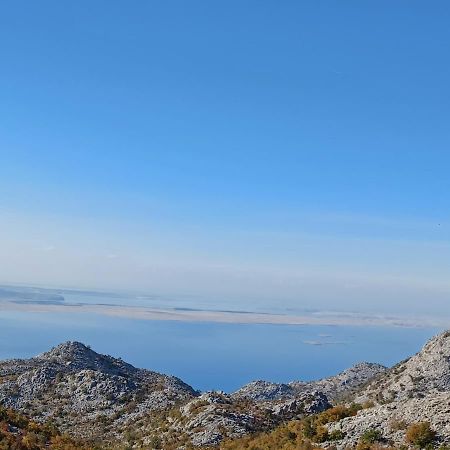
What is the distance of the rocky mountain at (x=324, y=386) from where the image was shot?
317 ft

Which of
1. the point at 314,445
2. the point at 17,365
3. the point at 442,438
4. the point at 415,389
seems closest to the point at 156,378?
the point at 17,365

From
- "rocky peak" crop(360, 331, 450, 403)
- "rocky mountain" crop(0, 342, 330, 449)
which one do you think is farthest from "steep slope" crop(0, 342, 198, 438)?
"rocky peak" crop(360, 331, 450, 403)

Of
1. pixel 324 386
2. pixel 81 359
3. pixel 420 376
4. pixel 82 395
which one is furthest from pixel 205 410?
pixel 324 386

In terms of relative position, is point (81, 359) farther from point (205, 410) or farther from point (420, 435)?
point (420, 435)

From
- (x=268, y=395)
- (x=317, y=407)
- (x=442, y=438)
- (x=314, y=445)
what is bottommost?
(x=268, y=395)

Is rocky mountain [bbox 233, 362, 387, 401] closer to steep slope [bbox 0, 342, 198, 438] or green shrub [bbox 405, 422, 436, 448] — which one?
steep slope [bbox 0, 342, 198, 438]

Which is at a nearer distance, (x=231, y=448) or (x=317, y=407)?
(x=231, y=448)

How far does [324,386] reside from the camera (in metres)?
109

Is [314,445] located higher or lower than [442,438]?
lower

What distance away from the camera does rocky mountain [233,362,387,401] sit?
9675 cm

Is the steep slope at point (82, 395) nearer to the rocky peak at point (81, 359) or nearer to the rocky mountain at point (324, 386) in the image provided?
the rocky peak at point (81, 359)

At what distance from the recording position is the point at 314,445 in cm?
3253

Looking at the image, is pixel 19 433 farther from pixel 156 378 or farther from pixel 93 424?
pixel 156 378

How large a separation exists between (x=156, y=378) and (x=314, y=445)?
198 feet
